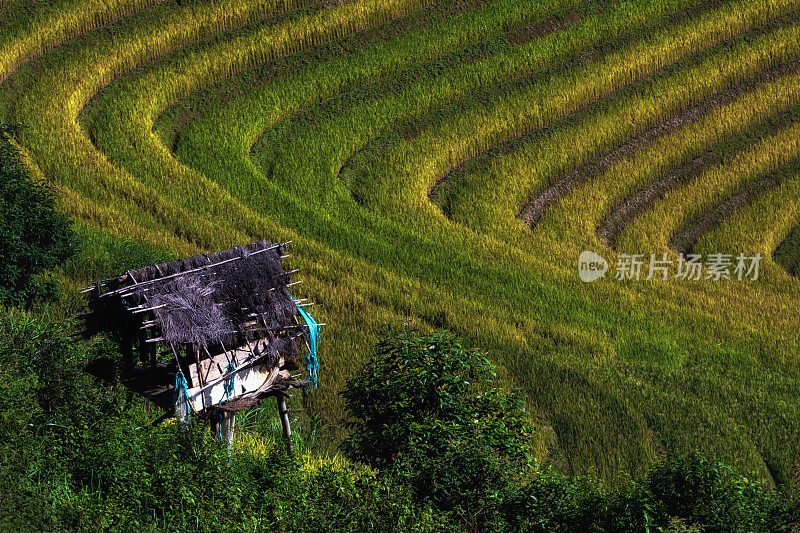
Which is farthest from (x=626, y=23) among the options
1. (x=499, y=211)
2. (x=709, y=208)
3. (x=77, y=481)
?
(x=77, y=481)

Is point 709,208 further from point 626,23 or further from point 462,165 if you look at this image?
point 626,23

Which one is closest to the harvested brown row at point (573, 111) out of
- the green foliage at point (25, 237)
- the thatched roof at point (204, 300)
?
the green foliage at point (25, 237)

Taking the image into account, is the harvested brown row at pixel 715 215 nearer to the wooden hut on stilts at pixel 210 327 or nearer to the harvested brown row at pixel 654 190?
the harvested brown row at pixel 654 190
